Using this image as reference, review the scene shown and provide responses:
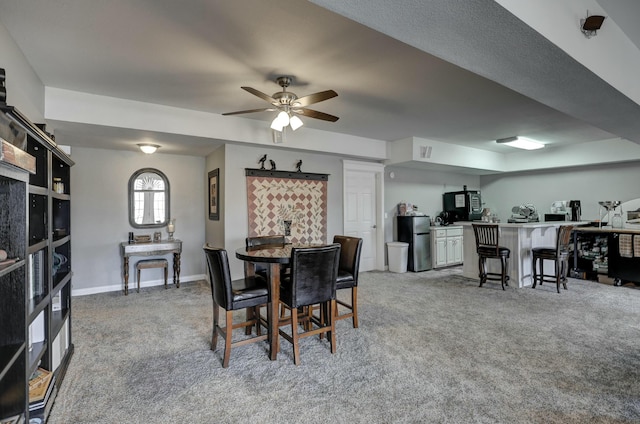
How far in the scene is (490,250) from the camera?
480 cm

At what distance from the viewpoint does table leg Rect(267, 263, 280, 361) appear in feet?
8.55

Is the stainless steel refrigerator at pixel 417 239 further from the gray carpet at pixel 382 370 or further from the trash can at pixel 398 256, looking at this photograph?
the gray carpet at pixel 382 370

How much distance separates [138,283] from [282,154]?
9.24 ft

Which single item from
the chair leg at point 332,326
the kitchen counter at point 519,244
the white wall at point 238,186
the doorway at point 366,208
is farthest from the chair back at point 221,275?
the kitchen counter at point 519,244

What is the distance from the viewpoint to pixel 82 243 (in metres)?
4.71

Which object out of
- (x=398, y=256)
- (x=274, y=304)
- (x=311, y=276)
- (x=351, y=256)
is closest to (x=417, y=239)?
(x=398, y=256)

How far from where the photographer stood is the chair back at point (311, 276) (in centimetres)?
253

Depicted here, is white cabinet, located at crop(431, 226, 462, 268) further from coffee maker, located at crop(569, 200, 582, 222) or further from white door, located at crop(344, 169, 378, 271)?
coffee maker, located at crop(569, 200, 582, 222)

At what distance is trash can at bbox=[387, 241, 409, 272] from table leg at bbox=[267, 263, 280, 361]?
3831 millimetres

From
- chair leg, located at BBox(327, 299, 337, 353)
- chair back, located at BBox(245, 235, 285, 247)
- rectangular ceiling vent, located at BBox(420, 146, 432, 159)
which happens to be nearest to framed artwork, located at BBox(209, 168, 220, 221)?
chair back, located at BBox(245, 235, 285, 247)

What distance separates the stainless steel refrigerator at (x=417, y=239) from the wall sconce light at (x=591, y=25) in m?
4.51

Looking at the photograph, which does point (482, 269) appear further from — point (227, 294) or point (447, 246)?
point (227, 294)

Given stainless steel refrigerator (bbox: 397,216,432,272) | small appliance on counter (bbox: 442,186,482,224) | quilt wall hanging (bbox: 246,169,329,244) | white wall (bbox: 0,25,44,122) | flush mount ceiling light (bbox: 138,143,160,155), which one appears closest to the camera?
white wall (bbox: 0,25,44,122)

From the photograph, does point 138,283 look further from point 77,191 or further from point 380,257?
point 380,257
